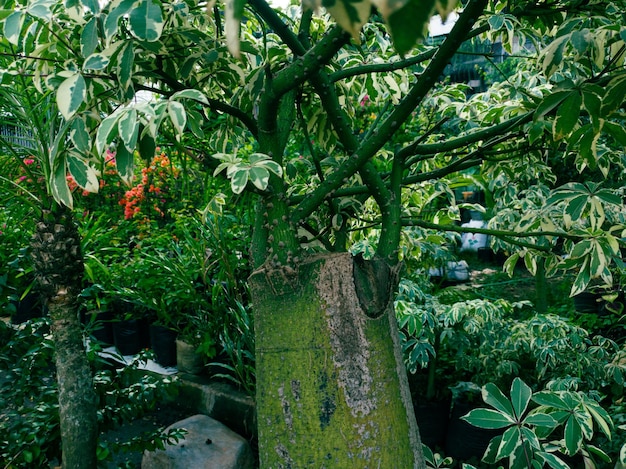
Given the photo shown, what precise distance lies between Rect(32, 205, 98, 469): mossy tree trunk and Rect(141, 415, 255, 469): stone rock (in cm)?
53

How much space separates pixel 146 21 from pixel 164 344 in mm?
3082

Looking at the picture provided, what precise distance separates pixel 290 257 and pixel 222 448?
5.86 ft

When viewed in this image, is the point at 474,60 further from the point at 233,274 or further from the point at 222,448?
the point at 222,448

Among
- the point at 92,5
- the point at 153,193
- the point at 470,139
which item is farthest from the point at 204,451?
the point at 153,193

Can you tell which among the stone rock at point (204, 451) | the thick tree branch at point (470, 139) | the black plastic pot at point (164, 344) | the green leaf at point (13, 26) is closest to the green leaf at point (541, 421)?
the thick tree branch at point (470, 139)

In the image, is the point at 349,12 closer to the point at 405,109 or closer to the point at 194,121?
the point at 405,109

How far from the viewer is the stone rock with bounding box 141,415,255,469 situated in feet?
7.85

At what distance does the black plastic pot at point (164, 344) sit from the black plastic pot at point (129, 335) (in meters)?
0.29

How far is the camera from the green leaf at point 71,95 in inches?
36.5

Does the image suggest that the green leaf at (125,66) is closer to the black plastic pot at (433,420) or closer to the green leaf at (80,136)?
the green leaf at (80,136)

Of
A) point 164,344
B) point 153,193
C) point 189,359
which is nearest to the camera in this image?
point 189,359

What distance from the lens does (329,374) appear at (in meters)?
1.02

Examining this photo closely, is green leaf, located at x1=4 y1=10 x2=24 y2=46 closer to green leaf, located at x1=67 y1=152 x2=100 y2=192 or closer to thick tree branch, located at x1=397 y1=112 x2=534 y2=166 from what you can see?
green leaf, located at x1=67 y1=152 x2=100 y2=192

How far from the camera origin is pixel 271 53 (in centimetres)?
154
